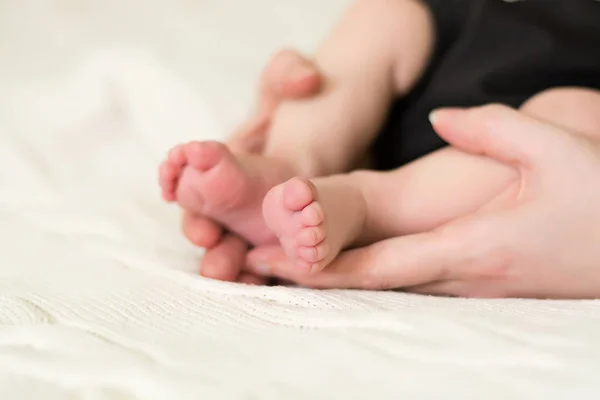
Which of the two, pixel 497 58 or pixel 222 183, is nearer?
pixel 222 183

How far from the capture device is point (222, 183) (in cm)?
64

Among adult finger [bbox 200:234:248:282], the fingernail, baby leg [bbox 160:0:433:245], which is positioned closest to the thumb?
the fingernail

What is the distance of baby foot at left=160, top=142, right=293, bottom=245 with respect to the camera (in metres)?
0.63

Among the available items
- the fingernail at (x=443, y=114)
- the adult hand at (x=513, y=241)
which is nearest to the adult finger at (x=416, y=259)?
the adult hand at (x=513, y=241)

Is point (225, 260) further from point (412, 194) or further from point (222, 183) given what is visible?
point (412, 194)

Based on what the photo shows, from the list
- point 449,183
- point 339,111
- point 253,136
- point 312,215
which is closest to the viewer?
point 312,215

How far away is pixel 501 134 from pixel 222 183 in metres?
0.26

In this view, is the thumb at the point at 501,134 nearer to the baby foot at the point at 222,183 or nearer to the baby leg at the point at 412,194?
the baby leg at the point at 412,194

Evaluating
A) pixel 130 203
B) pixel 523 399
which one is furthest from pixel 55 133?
pixel 523 399

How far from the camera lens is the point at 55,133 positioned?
1.06 meters

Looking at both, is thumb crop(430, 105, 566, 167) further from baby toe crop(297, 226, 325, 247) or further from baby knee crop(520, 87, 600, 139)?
baby toe crop(297, 226, 325, 247)

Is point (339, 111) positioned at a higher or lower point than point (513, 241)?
higher

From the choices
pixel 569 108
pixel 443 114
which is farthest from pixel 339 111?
pixel 569 108

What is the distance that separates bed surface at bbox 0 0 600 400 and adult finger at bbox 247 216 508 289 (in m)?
0.04
